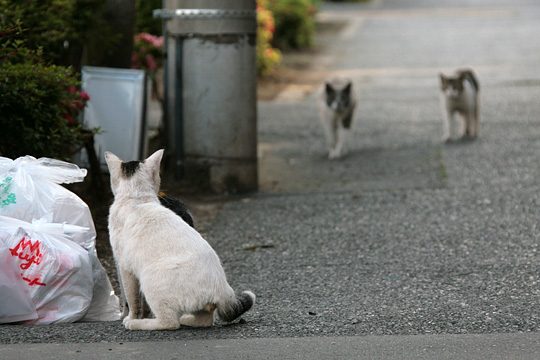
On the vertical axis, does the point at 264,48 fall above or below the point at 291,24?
below

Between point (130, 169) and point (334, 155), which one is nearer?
point (130, 169)

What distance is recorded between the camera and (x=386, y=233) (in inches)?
334

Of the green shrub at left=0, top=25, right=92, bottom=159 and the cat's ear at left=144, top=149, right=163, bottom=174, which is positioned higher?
the green shrub at left=0, top=25, right=92, bottom=159

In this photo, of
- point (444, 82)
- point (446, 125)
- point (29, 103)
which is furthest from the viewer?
point (444, 82)

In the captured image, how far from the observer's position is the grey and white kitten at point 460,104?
13016mm

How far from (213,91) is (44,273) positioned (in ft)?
15.1

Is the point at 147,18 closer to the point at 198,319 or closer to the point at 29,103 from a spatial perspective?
the point at 29,103

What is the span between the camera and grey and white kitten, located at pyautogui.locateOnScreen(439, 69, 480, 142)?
1302 cm

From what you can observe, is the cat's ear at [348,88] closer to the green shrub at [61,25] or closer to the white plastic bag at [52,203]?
the green shrub at [61,25]

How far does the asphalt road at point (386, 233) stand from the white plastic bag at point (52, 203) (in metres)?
0.45

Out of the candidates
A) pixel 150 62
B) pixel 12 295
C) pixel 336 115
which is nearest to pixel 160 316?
pixel 12 295

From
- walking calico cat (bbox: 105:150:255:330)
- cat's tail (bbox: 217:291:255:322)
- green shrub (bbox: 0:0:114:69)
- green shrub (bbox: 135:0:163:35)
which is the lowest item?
cat's tail (bbox: 217:291:255:322)

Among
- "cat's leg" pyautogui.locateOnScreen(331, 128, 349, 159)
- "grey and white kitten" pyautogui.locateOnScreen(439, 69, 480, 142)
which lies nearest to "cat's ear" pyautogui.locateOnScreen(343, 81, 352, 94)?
"cat's leg" pyautogui.locateOnScreen(331, 128, 349, 159)

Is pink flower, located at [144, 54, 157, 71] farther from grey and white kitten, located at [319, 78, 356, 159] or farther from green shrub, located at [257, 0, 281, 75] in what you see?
green shrub, located at [257, 0, 281, 75]
